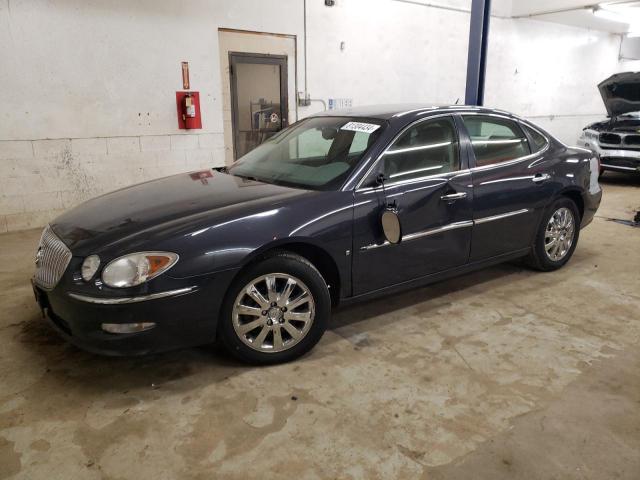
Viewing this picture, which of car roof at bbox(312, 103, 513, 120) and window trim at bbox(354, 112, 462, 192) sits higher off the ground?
car roof at bbox(312, 103, 513, 120)

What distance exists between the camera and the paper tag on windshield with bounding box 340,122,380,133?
125 inches

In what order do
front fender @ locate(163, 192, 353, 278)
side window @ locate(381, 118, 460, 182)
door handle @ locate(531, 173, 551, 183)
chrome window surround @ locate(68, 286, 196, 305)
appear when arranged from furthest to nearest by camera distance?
1. door handle @ locate(531, 173, 551, 183)
2. side window @ locate(381, 118, 460, 182)
3. front fender @ locate(163, 192, 353, 278)
4. chrome window surround @ locate(68, 286, 196, 305)

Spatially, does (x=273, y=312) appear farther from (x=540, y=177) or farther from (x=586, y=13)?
(x=586, y=13)

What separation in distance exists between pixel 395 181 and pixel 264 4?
15.8ft

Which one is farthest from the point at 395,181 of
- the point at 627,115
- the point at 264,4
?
the point at 627,115

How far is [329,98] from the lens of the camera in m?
7.72

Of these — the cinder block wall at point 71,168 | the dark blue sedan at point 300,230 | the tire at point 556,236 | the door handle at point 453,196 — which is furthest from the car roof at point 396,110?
the cinder block wall at point 71,168

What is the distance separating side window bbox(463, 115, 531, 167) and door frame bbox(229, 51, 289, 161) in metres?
4.05

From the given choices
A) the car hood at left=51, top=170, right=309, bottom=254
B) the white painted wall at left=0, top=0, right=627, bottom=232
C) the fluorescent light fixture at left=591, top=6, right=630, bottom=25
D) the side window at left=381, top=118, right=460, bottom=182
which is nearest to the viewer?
the car hood at left=51, top=170, right=309, bottom=254

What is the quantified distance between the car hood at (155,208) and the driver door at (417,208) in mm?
451

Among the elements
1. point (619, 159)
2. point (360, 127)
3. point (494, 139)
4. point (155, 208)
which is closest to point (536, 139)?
point (494, 139)

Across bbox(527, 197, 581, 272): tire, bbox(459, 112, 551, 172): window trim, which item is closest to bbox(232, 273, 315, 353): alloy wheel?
bbox(459, 112, 551, 172): window trim

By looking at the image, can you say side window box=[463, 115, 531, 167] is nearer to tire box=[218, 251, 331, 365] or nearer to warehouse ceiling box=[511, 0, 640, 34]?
tire box=[218, 251, 331, 365]

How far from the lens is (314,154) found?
3.30 meters
